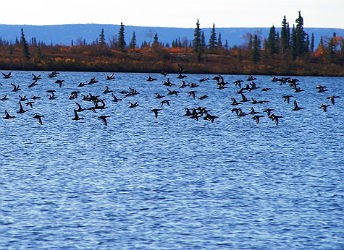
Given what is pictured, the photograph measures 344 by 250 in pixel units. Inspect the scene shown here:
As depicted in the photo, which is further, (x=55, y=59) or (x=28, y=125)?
(x=55, y=59)

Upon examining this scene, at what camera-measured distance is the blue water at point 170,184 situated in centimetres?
2828

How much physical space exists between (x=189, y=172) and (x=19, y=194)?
10892 mm

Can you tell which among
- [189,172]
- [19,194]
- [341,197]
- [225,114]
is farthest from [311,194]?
[225,114]

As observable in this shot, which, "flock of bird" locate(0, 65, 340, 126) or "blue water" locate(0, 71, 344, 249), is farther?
"flock of bird" locate(0, 65, 340, 126)

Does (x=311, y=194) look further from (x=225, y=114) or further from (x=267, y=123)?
(x=225, y=114)

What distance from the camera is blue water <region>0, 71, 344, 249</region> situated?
2828 centimetres

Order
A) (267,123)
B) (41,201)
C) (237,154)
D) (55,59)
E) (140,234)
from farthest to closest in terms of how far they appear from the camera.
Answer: (55,59)
(267,123)
(237,154)
(41,201)
(140,234)

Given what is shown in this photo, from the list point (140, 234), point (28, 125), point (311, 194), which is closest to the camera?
point (140, 234)

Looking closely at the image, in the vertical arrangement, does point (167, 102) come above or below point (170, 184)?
above

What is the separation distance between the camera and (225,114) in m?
84.1

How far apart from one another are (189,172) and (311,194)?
8377mm

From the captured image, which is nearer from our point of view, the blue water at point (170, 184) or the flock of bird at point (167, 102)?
the blue water at point (170, 184)

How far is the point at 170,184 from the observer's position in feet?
125

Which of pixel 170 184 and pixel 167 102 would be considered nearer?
pixel 170 184
